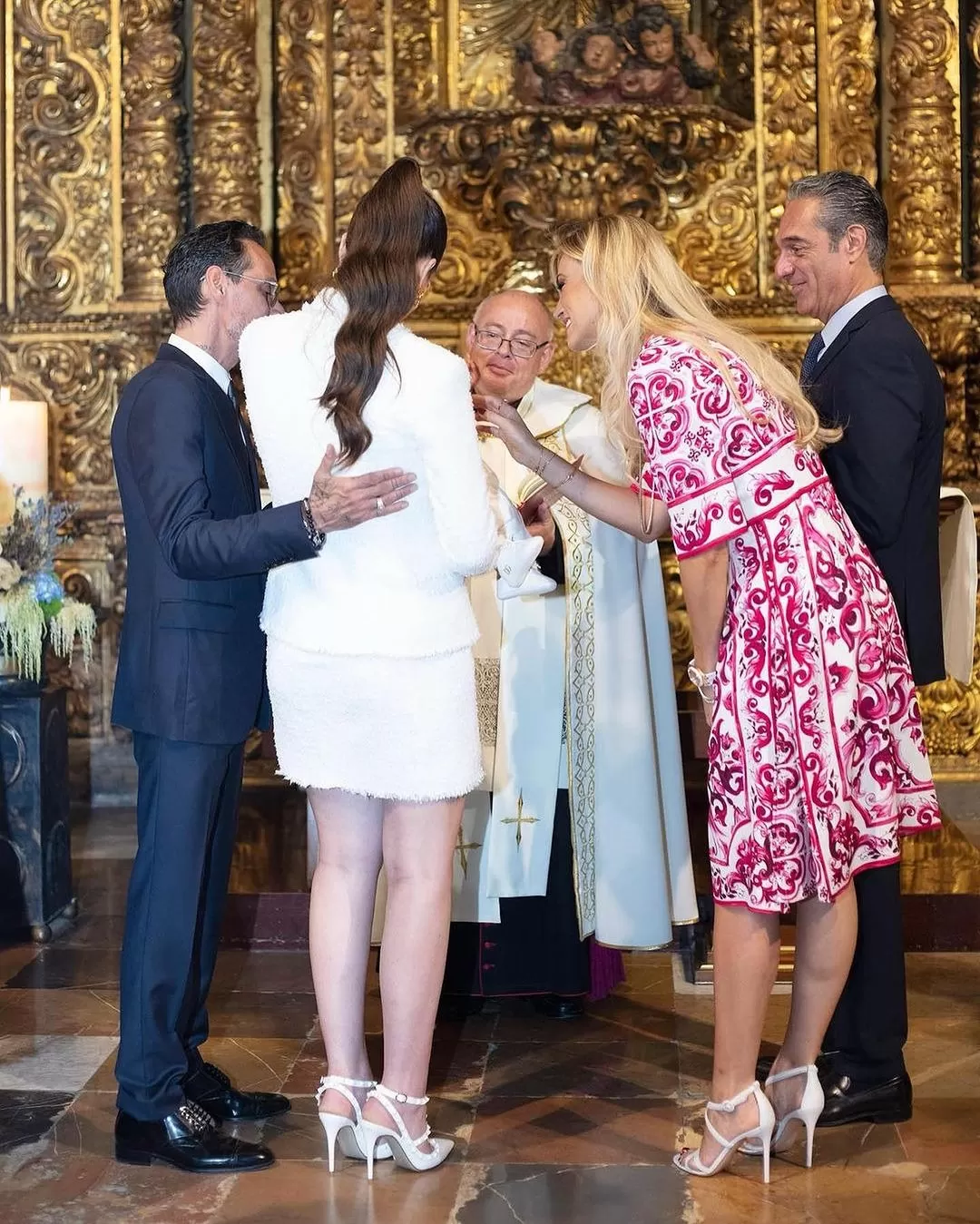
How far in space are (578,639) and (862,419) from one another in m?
1.09

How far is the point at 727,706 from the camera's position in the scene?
3008 millimetres

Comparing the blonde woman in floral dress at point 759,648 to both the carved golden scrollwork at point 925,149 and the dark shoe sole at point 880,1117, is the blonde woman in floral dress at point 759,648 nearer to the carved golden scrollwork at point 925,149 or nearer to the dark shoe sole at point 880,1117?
the dark shoe sole at point 880,1117

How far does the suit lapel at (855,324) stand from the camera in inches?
132

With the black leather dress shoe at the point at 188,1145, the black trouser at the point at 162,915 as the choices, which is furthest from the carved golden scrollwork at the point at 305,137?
the black leather dress shoe at the point at 188,1145

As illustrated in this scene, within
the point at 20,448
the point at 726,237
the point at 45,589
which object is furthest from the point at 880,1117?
the point at 726,237

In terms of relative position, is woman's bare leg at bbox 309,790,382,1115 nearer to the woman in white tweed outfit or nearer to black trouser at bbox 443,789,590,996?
the woman in white tweed outfit

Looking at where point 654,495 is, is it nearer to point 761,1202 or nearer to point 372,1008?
point 761,1202

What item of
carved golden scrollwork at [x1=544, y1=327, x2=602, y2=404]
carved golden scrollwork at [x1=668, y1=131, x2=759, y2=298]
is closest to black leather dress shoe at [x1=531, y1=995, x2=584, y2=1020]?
carved golden scrollwork at [x1=544, y1=327, x2=602, y2=404]

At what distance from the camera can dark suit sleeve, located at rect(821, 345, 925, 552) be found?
327 cm

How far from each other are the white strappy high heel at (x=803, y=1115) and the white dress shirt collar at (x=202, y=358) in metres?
1.73

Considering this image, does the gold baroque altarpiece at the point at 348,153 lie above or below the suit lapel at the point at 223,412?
above

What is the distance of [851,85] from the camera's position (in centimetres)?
678

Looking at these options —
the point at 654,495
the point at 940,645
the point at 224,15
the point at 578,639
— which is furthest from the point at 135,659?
the point at 224,15

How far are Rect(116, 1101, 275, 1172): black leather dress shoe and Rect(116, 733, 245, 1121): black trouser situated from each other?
0.14ft
